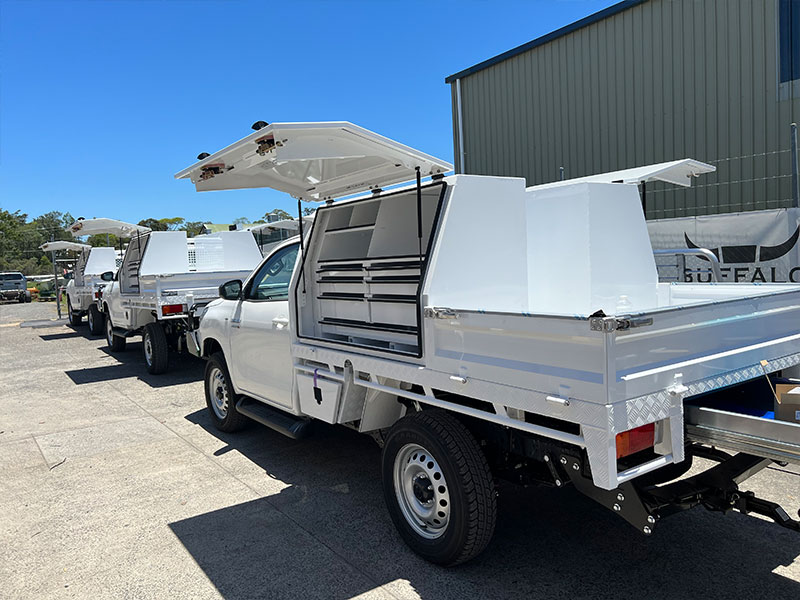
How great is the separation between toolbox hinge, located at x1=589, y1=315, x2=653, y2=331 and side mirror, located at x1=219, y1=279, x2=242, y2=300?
4093 millimetres

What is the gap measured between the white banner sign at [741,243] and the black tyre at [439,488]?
5936mm

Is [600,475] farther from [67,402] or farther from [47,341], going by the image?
[47,341]

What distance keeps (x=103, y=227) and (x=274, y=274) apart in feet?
29.5

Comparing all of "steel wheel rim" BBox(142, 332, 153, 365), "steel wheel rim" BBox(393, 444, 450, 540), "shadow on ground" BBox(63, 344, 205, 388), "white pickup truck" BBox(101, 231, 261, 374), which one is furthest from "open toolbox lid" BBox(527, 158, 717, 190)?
"steel wheel rim" BBox(142, 332, 153, 365)

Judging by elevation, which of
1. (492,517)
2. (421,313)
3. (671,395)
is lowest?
(492,517)

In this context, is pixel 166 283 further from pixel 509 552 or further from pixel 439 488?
pixel 509 552

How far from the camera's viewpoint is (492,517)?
10.8 feet

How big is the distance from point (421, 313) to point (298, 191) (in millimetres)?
1924

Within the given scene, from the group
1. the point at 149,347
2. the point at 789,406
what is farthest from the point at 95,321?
the point at 789,406

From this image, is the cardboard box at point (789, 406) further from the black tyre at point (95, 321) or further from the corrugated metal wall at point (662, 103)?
the black tyre at point (95, 321)

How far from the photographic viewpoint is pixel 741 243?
796cm

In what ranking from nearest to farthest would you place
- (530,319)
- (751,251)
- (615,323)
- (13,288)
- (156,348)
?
(615,323), (530,319), (751,251), (156,348), (13,288)

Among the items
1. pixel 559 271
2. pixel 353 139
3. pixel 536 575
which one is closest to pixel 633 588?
pixel 536 575

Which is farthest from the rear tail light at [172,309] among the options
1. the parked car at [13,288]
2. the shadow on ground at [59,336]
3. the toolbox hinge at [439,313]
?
the parked car at [13,288]
